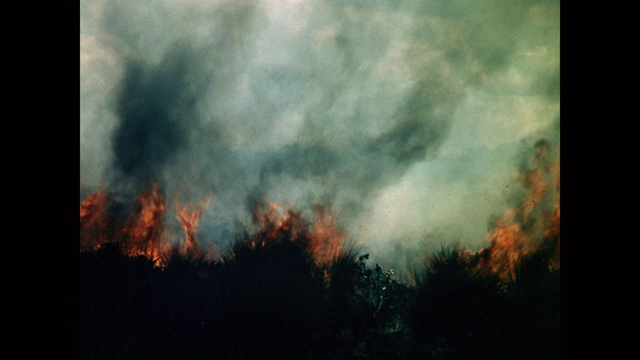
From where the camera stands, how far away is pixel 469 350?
12.2 ft

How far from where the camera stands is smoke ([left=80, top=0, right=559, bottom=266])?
3795mm

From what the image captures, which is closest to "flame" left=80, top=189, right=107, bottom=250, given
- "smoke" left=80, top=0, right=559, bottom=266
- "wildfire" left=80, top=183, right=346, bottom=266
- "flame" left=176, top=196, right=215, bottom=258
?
"wildfire" left=80, top=183, right=346, bottom=266

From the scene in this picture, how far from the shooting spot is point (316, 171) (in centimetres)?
382

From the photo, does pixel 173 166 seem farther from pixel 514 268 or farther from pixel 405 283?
pixel 514 268

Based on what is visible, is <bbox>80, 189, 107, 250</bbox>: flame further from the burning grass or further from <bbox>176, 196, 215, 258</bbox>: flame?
<bbox>176, 196, 215, 258</bbox>: flame

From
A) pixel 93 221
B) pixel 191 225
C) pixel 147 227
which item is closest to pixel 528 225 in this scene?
pixel 191 225

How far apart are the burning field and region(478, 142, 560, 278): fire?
18mm

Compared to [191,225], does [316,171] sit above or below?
above

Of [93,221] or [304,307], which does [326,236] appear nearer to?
[304,307]

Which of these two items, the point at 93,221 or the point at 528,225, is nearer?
the point at 93,221

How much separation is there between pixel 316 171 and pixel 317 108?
48 cm
